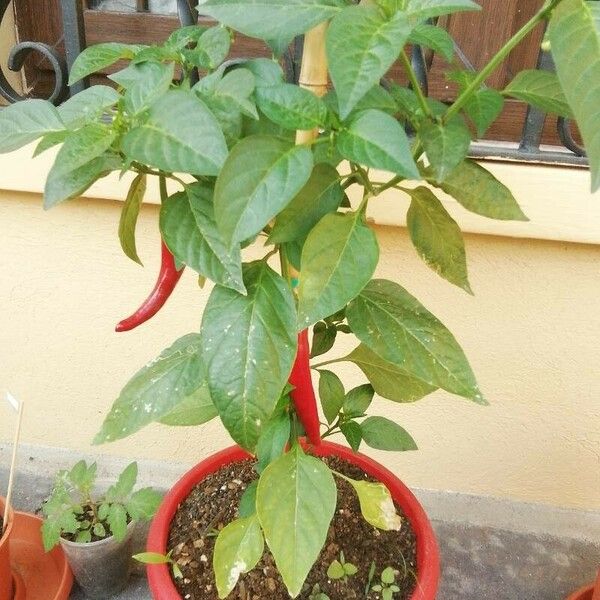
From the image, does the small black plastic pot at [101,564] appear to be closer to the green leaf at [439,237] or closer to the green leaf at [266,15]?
the green leaf at [439,237]

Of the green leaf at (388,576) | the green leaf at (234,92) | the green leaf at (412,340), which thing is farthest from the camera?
the green leaf at (388,576)

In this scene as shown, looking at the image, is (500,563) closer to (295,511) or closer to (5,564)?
(295,511)

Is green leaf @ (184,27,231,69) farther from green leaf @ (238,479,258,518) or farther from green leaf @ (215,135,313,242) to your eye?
green leaf @ (238,479,258,518)

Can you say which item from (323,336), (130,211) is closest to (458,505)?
(323,336)

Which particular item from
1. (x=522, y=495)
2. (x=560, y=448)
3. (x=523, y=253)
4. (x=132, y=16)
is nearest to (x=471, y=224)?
(x=523, y=253)

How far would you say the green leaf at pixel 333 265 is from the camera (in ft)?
1.57

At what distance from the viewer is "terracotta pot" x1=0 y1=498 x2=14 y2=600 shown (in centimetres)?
91

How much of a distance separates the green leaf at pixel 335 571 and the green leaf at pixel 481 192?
480 mm

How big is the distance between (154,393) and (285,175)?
0.96ft

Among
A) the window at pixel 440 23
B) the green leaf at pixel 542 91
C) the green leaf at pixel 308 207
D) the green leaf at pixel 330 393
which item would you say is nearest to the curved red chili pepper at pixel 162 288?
the green leaf at pixel 308 207

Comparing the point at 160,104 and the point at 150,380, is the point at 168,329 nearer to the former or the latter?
the point at 150,380

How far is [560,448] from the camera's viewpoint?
119cm

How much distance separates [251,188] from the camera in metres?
0.43

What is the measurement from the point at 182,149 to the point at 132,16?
1.26 m
